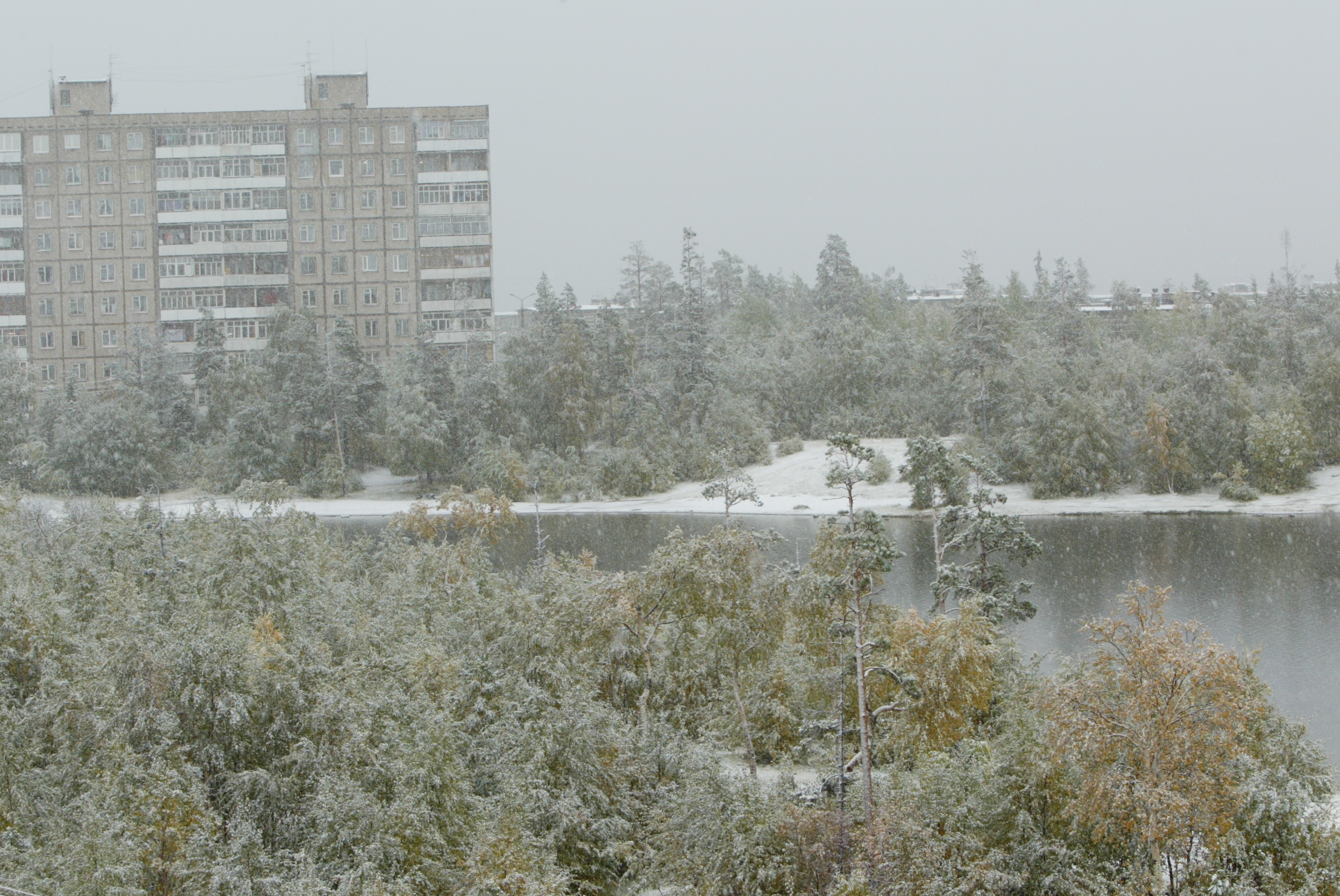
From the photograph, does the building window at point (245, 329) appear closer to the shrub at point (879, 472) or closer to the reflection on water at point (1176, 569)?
the reflection on water at point (1176, 569)

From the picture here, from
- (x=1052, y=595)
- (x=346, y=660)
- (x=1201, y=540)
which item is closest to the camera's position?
(x=346, y=660)

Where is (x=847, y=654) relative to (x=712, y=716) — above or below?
above

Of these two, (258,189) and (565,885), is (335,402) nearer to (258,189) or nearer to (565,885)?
(258,189)

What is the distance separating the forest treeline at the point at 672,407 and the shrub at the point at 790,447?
1.43 m

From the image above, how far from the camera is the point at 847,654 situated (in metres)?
15.0

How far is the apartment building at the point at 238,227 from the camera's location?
55781mm

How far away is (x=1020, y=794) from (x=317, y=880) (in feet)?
22.4

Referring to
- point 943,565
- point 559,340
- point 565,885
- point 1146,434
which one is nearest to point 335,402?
point 559,340

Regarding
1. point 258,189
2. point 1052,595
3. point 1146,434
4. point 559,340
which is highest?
point 258,189

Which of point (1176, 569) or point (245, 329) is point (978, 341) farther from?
point (245, 329)

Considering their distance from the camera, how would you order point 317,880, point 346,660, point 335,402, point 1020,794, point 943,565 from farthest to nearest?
point 335,402
point 943,565
point 346,660
point 1020,794
point 317,880

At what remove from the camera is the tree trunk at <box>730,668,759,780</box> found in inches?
627

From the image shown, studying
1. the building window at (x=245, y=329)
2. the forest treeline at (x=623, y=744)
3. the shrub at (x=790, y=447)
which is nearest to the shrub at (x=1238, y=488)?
the shrub at (x=790, y=447)

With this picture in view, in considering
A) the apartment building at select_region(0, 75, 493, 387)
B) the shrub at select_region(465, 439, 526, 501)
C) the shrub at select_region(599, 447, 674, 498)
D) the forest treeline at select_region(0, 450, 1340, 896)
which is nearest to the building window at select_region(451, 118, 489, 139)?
the apartment building at select_region(0, 75, 493, 387)
